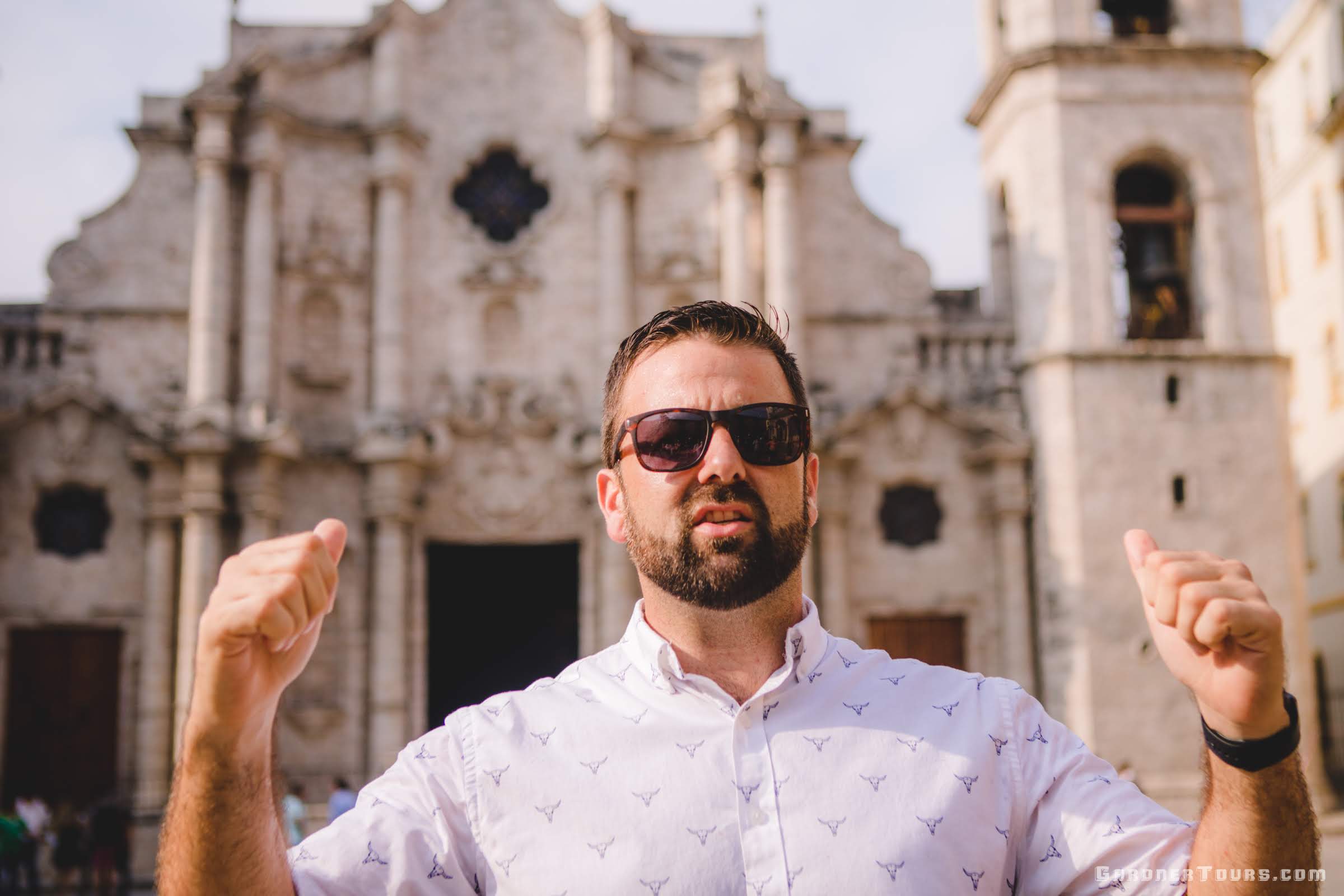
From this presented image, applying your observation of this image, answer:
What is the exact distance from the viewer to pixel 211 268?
1722cm

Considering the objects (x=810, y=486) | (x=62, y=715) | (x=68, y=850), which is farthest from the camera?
(x=62, y=715)

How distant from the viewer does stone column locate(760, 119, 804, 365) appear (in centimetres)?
1775

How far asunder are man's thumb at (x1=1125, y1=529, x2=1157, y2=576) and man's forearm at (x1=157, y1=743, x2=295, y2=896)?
1542mm

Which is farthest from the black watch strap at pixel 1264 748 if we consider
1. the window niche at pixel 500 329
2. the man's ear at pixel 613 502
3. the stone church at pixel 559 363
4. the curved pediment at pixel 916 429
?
the window niche at pixel 500 329

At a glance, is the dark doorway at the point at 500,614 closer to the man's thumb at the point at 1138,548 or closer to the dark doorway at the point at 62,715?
the dark doorway at the point at 62,715

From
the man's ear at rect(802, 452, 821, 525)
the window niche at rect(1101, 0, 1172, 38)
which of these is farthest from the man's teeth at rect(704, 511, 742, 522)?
the window niche at rect(1101, 0, 1172, 38)

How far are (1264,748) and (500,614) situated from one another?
55.9 ft

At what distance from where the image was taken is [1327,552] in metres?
27.3

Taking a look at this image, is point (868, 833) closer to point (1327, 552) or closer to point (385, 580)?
point (385, 580)

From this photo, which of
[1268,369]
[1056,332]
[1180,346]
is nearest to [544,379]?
[1056,332]

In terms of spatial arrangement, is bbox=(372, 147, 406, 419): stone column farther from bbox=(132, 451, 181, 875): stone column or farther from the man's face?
the man's face

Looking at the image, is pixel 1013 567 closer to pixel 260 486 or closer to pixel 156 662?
pixel 260 486

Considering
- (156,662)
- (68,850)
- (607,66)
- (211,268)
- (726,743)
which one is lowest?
(68,850)

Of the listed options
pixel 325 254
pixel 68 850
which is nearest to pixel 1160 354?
pixel 325 254
